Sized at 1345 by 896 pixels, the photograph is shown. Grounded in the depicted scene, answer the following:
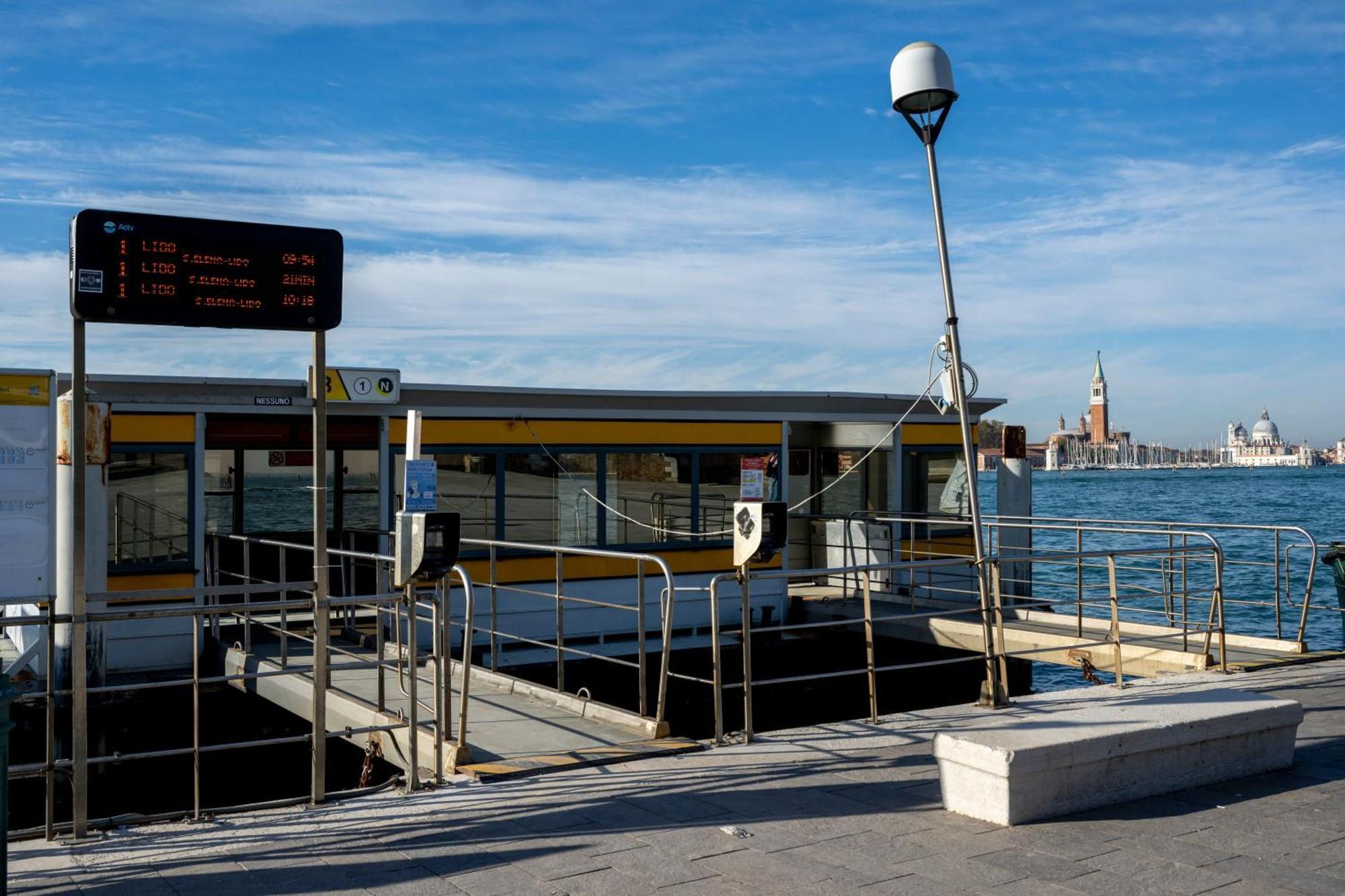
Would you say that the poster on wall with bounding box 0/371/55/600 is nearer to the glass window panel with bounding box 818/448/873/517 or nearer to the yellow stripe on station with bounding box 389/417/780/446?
the yellow stripe on station with bounding box 389/417/780/446

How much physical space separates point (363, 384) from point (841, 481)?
23.6 ft

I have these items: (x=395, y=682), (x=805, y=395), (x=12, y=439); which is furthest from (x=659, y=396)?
(x=12, y=439)

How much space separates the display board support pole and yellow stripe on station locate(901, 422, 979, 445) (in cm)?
1115

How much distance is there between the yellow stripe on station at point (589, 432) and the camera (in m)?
13.2

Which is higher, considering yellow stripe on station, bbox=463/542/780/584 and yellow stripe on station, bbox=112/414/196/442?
yellow stripe on station, bbox=112/414/196/442

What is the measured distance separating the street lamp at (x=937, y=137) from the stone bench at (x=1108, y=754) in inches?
55.6

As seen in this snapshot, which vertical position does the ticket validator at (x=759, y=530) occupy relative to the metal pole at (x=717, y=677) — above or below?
above

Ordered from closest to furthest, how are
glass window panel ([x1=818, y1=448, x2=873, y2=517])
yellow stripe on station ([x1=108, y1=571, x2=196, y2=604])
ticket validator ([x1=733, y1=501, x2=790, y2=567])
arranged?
1. ticket validator ([x1=733, y1=501, x2=790, y2=567])
2. yellow stripe on station ([x1=108, y1=571, x2=196, y2=604])
3. glass window panel ([x1=818, y1=448, x2=873, y2=517])

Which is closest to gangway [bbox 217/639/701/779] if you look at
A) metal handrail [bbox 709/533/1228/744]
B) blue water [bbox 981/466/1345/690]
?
metal handrail [bbox 709/533/1228/744]

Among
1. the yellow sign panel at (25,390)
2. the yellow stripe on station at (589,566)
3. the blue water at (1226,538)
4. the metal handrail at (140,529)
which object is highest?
the yellow sign panel at (25,390)

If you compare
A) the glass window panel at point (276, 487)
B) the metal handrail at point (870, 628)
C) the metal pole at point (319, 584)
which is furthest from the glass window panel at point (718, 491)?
the metal pole at point (319, 584)

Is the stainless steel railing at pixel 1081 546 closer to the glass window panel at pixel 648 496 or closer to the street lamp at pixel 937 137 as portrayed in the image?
the street lamp at pixel 937 137

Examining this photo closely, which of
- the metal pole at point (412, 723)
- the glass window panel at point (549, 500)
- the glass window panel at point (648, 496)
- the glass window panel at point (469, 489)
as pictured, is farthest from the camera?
the glass window panel at point (648, 496)

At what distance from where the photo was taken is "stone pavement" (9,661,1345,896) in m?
4.99
